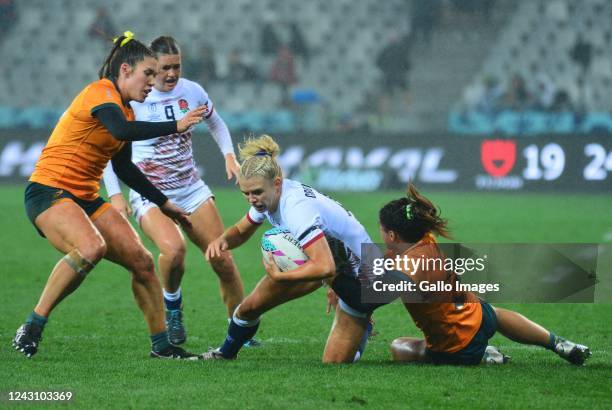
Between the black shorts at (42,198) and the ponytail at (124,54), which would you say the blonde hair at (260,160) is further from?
the black shorts at (42,198)

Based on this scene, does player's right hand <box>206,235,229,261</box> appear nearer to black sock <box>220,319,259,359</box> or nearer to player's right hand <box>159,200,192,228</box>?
black sock <box>220,319,259,359</box>

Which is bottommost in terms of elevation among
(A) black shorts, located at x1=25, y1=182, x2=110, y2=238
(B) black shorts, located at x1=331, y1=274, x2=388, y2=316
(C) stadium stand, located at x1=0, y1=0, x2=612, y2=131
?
(C) stadium stand, located at x1=0, y1=0, x2=612, y2=131

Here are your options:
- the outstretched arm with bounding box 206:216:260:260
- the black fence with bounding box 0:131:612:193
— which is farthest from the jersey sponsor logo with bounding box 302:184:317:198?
the black fence with bounding box 0:131:612:193

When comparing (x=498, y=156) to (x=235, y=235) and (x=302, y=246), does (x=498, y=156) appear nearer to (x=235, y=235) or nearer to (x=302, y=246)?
(x=235, y=235)

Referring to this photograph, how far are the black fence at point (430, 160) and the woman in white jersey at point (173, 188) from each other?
469 inches

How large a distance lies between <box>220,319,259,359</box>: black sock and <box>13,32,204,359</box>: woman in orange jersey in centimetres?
26

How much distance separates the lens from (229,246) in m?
6.75

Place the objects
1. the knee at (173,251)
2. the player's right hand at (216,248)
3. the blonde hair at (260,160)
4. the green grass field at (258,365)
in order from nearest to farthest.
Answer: the green grass field at (258,365)
the blonde hair at (260,160)
the player's right hand at (216,248)
the knee at (173,251)

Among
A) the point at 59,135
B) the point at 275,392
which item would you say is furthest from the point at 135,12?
the point at 275,392

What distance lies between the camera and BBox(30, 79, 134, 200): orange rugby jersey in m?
6.54

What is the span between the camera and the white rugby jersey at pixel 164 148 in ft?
26.6

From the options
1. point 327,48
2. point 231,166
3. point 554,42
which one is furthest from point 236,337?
point 327,48

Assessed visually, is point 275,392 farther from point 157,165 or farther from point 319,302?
point 319,302

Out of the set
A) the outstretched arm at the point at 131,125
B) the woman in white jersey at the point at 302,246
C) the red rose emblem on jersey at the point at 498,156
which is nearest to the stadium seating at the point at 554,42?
the red rose emblem on jersey at the point at 498,156
